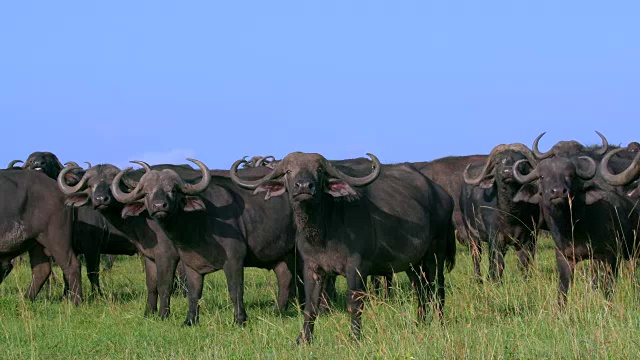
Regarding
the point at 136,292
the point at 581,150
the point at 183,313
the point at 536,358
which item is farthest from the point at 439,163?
the point at 536,358

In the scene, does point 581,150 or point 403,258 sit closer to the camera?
point 403,258

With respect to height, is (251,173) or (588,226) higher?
(251,173)

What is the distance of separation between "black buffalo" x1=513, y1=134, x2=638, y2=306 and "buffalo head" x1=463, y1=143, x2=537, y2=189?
2.86 meters

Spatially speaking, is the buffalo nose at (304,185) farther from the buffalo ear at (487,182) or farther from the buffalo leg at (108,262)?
the buffalo leg at (108,262)

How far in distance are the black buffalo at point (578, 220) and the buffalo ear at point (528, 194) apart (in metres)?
0.28

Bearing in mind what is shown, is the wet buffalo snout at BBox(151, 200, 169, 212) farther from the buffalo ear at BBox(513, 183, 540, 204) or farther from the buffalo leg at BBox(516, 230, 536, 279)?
the buffalo leg at BBox(516, 230, 536, 279)

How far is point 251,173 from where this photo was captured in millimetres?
12547

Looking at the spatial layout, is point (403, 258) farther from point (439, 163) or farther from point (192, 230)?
point (439, 163)

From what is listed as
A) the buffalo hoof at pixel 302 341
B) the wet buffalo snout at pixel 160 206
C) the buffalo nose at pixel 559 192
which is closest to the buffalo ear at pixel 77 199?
the wet buffalo snout at pixel 160 206

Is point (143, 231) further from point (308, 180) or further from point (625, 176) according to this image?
point (625, 176)

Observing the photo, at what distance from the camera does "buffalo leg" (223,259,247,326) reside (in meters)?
11.3

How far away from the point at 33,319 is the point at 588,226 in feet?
21.4

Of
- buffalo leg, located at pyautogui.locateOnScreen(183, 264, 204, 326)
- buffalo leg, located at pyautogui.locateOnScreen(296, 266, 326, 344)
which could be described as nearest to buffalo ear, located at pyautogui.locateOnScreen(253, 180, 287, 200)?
buffalo leg, located at pyautogui.locateOnScreen(296, 266, 326, 344)

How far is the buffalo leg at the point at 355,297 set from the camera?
9.38 metres
